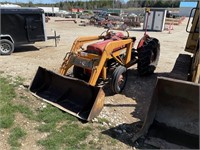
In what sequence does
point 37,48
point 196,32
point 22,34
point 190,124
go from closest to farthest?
point 190,124
point 196,32
point 22,34
point 37,48

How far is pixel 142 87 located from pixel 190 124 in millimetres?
2750

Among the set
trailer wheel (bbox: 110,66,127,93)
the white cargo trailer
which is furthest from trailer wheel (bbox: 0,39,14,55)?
the white cargo trailer

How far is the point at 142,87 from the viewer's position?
6820 millimetres

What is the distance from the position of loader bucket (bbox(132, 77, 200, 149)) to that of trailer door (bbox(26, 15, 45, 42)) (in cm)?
839

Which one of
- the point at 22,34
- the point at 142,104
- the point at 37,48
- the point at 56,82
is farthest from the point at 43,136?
the point at 37,48

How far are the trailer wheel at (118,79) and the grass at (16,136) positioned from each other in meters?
2.38

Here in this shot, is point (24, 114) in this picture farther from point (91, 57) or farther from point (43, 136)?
point (91, 57)

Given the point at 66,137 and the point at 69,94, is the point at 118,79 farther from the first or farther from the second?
the point at 66,137

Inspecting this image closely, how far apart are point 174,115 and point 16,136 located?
2812 mm

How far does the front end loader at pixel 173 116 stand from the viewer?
403 centimetres

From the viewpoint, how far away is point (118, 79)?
5930 millimetres

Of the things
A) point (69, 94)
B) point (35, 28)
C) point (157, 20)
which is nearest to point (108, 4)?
point (157, 20)

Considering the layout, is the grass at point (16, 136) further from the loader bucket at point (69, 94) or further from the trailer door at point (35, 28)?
the trailer door at point (35, 28)

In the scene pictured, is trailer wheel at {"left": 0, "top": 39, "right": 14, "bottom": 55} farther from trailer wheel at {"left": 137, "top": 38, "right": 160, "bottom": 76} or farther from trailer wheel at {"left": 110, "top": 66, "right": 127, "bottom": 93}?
trailer wheel at {"left": 110, "top": 66, "right": 127, "bottom": 93}
